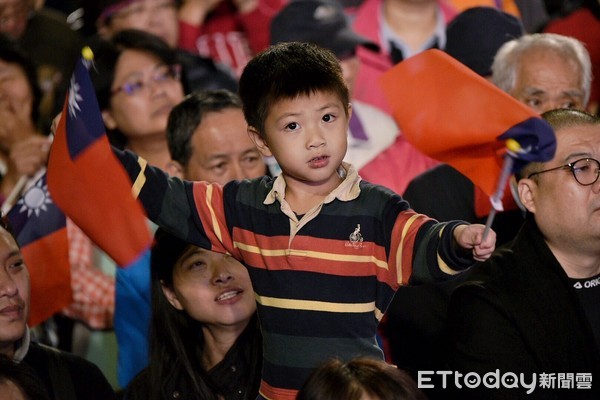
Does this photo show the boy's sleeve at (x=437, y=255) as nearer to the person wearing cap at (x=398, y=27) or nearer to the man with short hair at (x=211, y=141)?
the man with short hair at (x=211, y=141)

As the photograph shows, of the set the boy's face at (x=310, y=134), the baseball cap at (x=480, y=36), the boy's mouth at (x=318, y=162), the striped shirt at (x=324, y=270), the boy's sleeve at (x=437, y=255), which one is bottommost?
the baseball cap at (x=480, y=36)

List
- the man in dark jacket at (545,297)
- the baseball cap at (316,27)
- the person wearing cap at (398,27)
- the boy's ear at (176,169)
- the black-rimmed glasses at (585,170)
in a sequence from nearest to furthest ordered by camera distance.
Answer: the man in dark jacket at (545,297)
the black-rimmed glasses at (585,170)
the boy's ear at (176,169)
the baseball cap at (316,27)
the person wearing cap at (398,27)

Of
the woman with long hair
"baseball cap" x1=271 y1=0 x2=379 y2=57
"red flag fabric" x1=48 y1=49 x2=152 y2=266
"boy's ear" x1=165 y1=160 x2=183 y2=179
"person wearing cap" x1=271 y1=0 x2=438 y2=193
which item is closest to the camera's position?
"red flag fabric" x1=48 y1=49 x2=152 y2=266

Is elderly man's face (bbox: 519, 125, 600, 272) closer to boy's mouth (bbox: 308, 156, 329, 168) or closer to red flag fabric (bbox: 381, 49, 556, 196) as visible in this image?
red flag fabric (bbox: 381, 49, 556, 196)

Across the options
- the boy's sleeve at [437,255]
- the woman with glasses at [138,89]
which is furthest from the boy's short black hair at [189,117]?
the boy's sleeve at [437,255]

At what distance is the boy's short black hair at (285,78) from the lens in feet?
9.14

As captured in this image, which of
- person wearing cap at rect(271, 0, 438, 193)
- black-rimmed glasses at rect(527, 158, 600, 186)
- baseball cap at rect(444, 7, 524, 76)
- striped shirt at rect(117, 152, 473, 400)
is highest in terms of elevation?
striped shirt at rect(117, 152, 473, 400)

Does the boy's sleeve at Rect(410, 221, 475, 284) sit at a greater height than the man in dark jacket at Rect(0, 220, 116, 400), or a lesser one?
greater

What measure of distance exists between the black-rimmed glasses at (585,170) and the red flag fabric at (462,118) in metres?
0.63

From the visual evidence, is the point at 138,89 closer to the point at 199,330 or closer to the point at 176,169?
the point at 176,169

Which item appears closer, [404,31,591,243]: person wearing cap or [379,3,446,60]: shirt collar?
[404,31,591,243]: person wearing cap

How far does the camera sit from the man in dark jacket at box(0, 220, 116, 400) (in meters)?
3.26

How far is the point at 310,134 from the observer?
8.98 feet

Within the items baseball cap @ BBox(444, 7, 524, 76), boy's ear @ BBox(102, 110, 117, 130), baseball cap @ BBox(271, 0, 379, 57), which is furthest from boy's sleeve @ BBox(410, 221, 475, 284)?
boy's ear @ BBox(102, 110, 117, 130)
